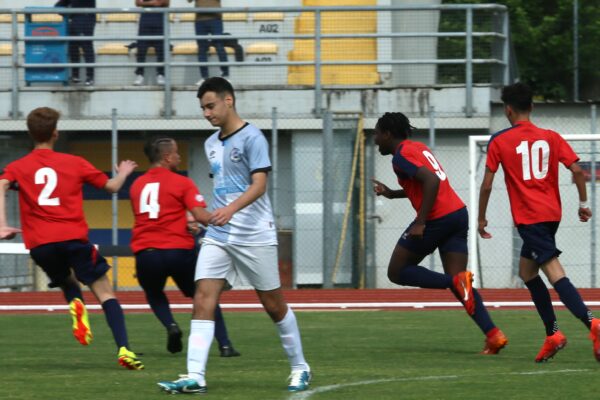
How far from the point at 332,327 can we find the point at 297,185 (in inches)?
283

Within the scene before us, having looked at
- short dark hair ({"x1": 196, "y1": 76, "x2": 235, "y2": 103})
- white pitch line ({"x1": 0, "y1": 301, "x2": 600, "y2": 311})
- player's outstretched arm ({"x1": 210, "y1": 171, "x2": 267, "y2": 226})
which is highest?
short dark hair ({"x1": 196, "y1": 76, "x2": 235, "y2": 103})

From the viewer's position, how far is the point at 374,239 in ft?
67.6

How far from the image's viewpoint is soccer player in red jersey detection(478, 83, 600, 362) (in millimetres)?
9688

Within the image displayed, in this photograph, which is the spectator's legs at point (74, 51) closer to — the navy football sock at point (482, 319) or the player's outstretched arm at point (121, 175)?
the navy football sock at point (482, 319)

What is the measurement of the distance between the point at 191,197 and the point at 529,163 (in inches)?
92.9

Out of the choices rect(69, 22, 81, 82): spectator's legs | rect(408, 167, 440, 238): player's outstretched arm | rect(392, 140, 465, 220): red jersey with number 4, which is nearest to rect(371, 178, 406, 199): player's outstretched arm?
rect(392, 140, 465, 220): red jersey with number 4

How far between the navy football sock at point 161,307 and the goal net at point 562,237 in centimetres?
913

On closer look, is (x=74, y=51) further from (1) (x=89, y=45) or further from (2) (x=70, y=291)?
(2) (x=70, y=291)

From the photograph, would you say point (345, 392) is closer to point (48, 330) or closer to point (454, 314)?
point (48, 330)

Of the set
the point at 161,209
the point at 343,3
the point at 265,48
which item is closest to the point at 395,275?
the point at 161,209

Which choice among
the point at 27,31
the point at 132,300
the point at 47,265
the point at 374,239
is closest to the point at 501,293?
the point at 374,239

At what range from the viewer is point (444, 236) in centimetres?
1046

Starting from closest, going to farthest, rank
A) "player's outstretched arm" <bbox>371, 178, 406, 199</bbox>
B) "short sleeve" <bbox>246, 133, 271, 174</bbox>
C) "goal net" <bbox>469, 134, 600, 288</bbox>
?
"short sleeve" <bbox>246, 133, 271, 174</bbox> < "player's outstretched arm" <bbox>371, 178, 406, 199</bbox> < "goal net" <bbox>469, 134, 600, 288</bbox>

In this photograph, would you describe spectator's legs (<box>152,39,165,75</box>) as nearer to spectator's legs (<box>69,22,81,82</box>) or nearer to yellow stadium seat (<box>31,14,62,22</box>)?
spectator's legs (<box>69,22,81,82</box>)
